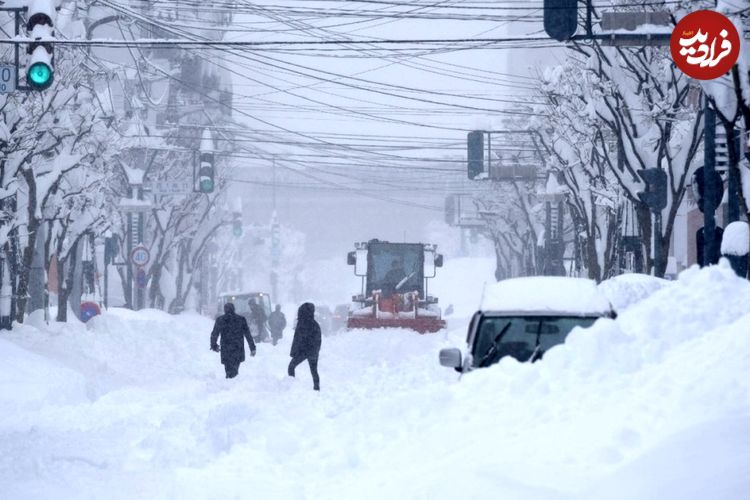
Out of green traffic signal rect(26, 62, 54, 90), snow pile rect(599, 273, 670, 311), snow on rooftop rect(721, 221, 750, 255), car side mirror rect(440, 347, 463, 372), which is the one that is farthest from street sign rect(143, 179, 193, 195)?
car side mirror rect(440, 347, 463, 372)

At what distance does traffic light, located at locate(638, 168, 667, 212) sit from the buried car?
41.9 ft

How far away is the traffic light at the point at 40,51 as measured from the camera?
15.0 meters

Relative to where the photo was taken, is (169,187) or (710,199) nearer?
(710,199)

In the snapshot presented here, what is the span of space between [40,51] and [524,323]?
291 inches

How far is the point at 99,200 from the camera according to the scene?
3531 cm

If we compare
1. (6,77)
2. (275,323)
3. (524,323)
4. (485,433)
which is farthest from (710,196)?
(275,323)

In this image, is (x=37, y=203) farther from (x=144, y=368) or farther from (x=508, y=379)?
(x=508, y=379)

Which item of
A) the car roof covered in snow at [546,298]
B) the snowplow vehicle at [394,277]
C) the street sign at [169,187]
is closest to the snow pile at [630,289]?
the car roof covered in snow at [546,298]

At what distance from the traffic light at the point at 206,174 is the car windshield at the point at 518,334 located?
78.2ft

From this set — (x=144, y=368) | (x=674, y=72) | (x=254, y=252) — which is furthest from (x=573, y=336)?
(x=254, y=252)

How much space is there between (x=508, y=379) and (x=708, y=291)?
6.81 ft

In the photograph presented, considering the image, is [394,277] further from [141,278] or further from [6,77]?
[6,77]

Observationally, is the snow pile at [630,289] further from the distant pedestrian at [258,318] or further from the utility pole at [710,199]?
the distant pedestrian at [258,318]

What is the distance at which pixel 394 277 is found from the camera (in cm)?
3456
